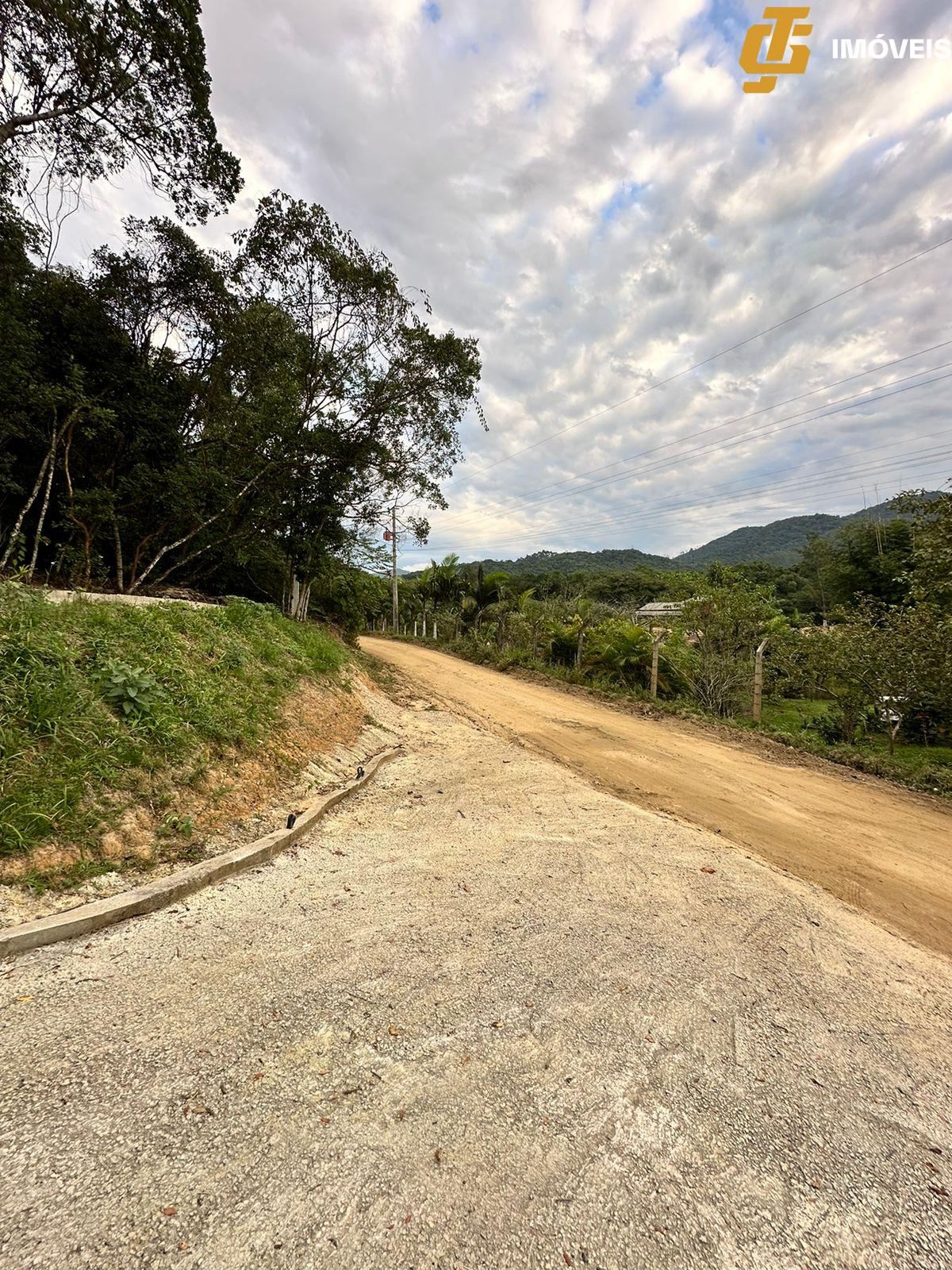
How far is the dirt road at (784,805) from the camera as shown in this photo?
144 inches

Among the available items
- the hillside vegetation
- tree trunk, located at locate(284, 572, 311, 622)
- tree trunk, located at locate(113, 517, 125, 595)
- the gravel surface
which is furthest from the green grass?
the hillside vegetation

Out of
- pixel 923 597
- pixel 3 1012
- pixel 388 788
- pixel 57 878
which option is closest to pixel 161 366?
pixel 388 788

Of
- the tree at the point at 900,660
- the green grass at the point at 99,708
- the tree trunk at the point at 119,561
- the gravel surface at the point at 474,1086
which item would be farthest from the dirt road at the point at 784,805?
the tree trunk at the point at 119,561

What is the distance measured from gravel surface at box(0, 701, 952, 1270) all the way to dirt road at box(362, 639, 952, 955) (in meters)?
0.73

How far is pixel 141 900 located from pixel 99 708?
62.3 inches

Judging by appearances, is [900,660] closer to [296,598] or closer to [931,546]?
[931,546]

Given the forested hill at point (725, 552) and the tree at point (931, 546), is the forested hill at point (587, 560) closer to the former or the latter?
the forested hill at point (725, 552)

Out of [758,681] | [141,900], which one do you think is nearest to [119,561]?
[141,900]

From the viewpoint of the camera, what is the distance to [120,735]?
334 centimetres

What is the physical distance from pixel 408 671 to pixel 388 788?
28.0 feet

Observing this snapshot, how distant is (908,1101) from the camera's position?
1.85 m

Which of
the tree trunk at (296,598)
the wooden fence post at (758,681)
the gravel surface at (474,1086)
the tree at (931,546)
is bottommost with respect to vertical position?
the gravel surface at (474,1086)

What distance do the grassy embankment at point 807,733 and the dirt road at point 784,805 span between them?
17.8 inches

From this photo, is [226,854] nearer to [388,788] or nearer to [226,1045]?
[226,1045]
